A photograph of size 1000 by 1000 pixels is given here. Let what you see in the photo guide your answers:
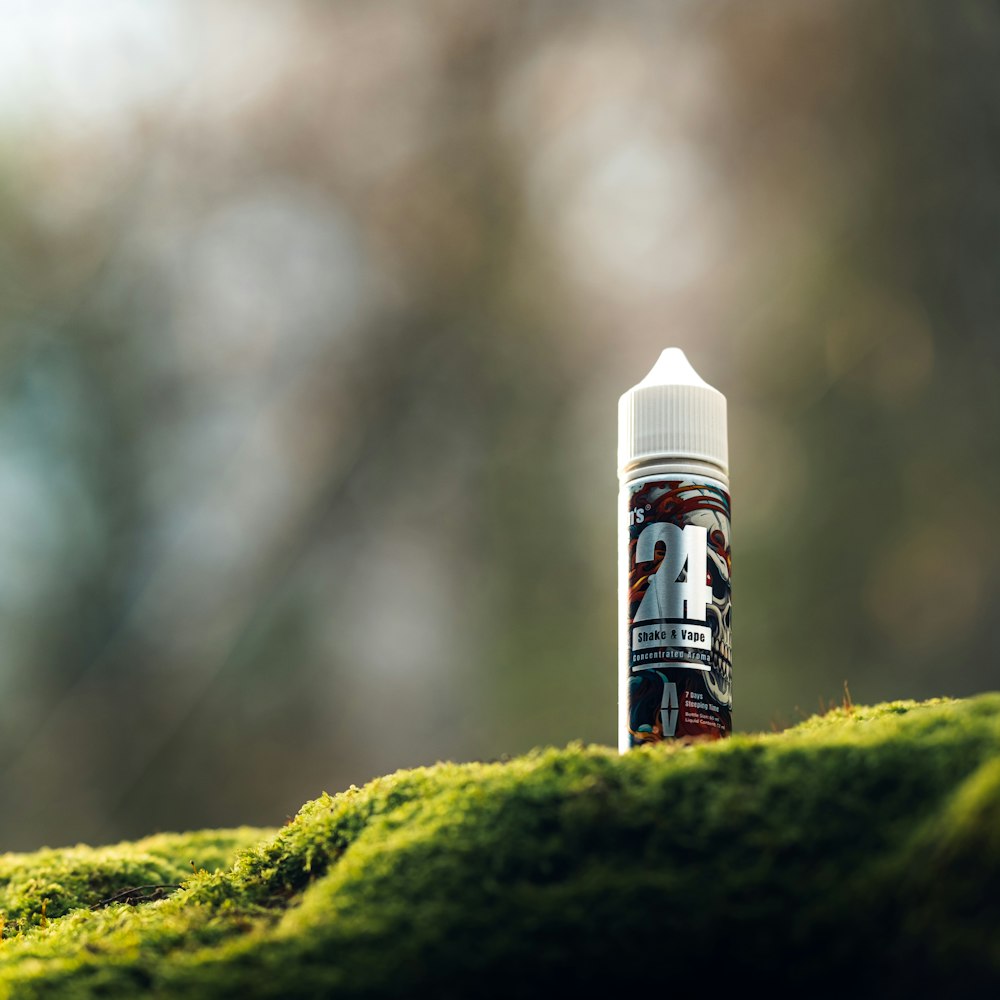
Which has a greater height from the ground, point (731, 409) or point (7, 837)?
point (731, 409)

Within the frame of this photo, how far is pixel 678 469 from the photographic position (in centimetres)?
263

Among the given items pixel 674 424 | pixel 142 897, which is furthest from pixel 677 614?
pixel 142 897

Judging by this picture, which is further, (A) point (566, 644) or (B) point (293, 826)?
(A) point (566, 644)

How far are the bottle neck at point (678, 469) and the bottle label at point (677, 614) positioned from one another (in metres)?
0.02

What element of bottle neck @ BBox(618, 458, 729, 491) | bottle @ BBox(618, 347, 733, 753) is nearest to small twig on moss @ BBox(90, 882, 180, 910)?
bottle @ BBox(618, 347, 733, 753)

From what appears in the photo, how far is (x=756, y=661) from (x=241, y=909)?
896 cm

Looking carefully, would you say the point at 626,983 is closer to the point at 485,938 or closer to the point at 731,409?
the point at 485,938

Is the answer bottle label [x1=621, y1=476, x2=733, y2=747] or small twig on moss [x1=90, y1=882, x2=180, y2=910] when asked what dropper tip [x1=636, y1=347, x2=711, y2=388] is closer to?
bottle label [x1=621, y1=476, x2=733, y2=747]

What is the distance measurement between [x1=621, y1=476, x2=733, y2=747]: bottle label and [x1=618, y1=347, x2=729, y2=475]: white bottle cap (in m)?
0.08

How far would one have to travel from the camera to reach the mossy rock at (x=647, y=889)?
4.81ft

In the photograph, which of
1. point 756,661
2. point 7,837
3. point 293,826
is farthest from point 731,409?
point 293,826

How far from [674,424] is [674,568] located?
0.38 meters

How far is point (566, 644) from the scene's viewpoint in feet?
36.4

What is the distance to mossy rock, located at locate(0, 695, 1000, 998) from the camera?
147cm
